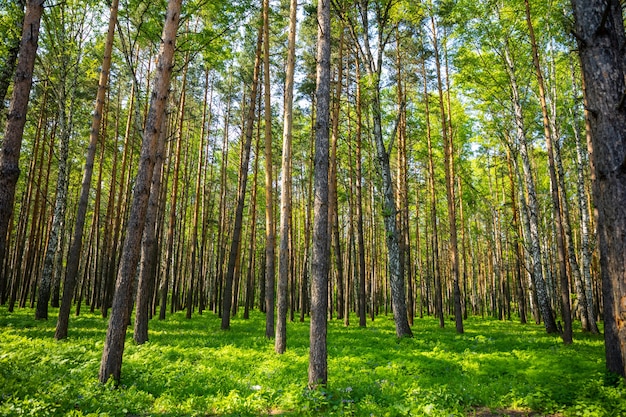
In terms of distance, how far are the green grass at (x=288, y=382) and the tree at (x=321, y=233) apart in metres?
0.45

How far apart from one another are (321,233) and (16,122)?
5.35m

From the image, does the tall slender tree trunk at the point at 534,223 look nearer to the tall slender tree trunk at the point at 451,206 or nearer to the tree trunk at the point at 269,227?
the tall slender tree trunk at the point at 451,206

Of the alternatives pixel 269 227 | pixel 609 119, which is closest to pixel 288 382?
pixel 269 227

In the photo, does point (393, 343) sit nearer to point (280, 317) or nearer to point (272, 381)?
point (280, 317)

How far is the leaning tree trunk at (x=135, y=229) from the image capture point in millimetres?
5996

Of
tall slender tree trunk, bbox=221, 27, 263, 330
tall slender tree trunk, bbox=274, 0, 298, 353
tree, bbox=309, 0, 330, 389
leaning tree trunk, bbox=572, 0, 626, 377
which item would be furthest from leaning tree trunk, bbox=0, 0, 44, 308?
leaning tree trunk, bbox=572, 0, 626, 377

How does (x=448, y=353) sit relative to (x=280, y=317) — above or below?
below

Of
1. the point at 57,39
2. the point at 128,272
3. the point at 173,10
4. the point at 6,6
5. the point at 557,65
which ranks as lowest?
the point at 128,272

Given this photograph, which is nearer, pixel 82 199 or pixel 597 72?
pixel 597 72

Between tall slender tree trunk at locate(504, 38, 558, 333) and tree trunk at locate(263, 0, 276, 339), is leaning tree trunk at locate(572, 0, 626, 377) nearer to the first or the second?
tree trunk at locate(263, 0, 276, 339)

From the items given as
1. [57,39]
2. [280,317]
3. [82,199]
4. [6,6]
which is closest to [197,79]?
[57,39]

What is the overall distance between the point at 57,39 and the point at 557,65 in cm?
2452

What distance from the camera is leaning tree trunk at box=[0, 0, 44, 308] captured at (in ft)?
17.4

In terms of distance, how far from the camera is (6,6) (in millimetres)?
9219
